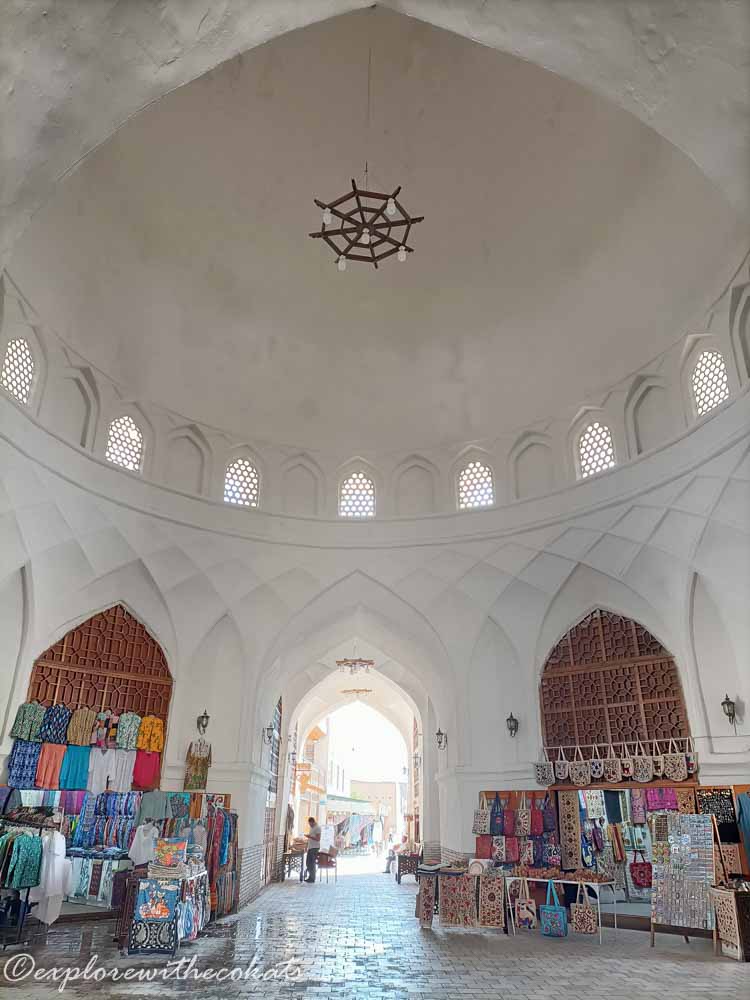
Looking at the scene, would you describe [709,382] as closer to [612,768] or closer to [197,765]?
[612,768]

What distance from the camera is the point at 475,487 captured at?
60.6ft

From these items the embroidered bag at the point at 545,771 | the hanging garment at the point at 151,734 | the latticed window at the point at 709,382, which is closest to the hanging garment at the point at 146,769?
the hanging garment at the point at 151,734

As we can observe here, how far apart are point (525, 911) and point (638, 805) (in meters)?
3.42

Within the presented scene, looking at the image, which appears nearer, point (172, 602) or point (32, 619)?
point (32, 619)

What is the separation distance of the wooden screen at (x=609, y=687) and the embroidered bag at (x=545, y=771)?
1.43 feet

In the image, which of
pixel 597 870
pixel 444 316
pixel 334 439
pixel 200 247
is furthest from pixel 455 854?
pixel 200 247

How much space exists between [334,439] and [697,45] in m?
15.9

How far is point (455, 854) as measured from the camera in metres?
16.3

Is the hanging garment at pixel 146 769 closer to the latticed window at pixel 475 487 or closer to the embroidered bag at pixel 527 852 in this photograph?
the embroidered bag at pixel 527 852

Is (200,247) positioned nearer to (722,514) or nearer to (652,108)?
(722,514)

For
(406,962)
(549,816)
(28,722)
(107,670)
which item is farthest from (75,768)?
(549,816)

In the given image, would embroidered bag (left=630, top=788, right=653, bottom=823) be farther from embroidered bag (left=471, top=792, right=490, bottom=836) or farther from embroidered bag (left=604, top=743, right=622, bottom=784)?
embroidered bag (left=471, top=792, right=490, bottom=836)

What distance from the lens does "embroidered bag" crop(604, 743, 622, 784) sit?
14.6 meters

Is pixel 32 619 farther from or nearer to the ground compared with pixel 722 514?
nearer to the ground
